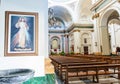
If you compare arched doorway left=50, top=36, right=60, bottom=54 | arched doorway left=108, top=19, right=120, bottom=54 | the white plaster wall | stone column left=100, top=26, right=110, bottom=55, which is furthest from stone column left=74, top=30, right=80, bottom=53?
the white plaster wall

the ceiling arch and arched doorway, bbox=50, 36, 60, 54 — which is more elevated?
the ceiling arch

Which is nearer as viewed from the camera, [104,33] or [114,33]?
[104,33]

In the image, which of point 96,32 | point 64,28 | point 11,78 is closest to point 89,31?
point 64,28

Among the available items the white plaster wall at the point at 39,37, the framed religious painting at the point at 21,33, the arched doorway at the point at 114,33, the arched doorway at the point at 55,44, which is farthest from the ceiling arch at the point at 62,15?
the framed religious painting at the point at 21,33

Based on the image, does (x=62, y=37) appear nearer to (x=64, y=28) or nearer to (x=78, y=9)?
(x=64, y=28)

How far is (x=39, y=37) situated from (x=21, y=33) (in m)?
0.34

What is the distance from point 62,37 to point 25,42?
24685 millimetres

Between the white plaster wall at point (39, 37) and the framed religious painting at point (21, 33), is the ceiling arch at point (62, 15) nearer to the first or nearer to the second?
the white plaster wall at point (39, 37)

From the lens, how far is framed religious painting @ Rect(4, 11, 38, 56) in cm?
257

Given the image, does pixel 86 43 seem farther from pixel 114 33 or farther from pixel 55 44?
pixel 55 44

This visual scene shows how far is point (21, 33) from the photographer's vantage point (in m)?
2.65

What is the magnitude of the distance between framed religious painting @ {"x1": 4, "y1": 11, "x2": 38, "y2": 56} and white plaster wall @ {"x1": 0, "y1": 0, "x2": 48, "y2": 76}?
8 cm

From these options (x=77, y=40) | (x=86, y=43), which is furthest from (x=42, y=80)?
(x=86, y=43)

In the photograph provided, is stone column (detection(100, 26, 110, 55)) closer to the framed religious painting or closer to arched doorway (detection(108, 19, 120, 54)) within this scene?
arched doorway (detection(108, 19, 120, 54))
